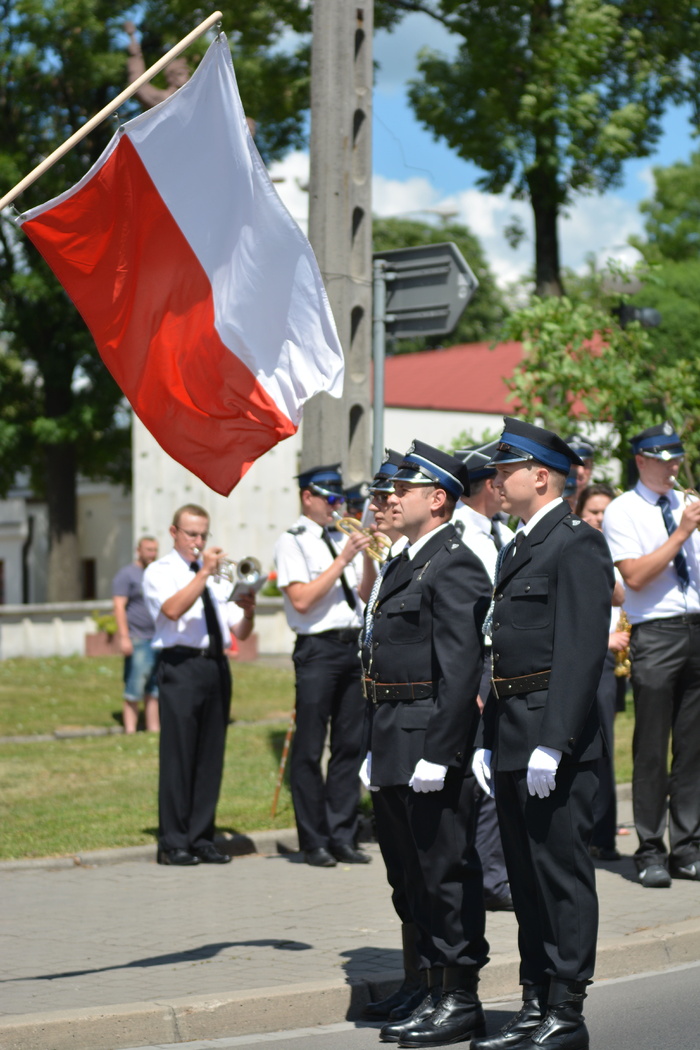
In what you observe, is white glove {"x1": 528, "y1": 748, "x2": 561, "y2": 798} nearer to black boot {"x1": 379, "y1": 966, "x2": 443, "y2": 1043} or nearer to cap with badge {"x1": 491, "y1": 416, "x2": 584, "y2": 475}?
black boot {"x1": 379, "y1": 966, "x2": 443, "y2": 1043}

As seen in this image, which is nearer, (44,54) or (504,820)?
(504,820)

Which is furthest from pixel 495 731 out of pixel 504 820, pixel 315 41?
pixel 315 41

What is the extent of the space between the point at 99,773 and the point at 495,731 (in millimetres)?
7662

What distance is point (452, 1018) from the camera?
19.6 feet

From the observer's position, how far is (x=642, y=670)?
8.98m

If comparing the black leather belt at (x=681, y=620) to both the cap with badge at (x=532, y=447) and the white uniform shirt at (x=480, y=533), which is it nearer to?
the white uniform shirt at (x=480, y=533)

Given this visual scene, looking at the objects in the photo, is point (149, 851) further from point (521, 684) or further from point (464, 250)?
point (464, 250)

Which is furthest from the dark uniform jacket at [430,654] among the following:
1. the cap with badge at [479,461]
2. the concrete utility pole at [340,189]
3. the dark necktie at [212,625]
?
the concrete utility pole at [340,189]

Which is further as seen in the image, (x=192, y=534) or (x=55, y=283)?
(x=55, y=283)

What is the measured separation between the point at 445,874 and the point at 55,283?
34.5m

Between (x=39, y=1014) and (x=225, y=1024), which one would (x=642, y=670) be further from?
(x=39, y=1014)

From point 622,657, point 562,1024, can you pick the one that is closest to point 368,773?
point 562,1024

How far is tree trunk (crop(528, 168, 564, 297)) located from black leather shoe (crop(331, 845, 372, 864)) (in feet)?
50.9

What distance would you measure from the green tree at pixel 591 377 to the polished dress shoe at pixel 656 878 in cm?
821
